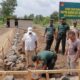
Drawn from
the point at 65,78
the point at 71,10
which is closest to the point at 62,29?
the point at 65,78

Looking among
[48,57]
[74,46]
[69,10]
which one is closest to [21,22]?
[69,10]

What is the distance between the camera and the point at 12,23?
Answer: 196 feet

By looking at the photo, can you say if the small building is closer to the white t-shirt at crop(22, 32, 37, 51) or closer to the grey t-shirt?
the white t-shirt at crop(22, 32, 37, 51)

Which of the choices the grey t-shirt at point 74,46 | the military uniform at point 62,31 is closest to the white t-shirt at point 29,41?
the military uniform at point 62,31

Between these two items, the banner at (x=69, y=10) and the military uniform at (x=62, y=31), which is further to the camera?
the banner at (x=69, y=10)

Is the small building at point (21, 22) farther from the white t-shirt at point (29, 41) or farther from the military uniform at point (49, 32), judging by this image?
the white t-shirt at point (29, 41)

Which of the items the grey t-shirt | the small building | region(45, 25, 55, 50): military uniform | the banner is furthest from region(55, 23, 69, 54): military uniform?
the small building

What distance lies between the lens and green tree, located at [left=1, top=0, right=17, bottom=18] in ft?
302

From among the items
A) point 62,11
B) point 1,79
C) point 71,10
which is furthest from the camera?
point 71,10

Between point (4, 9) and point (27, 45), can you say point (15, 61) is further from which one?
point (4, 9)

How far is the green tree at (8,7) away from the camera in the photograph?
91994mm

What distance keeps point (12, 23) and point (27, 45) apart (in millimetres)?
47072

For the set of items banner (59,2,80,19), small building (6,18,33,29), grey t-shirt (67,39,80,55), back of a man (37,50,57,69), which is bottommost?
small building (6,18,33,29)

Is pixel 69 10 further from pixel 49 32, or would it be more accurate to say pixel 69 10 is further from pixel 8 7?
pixel 8 7
